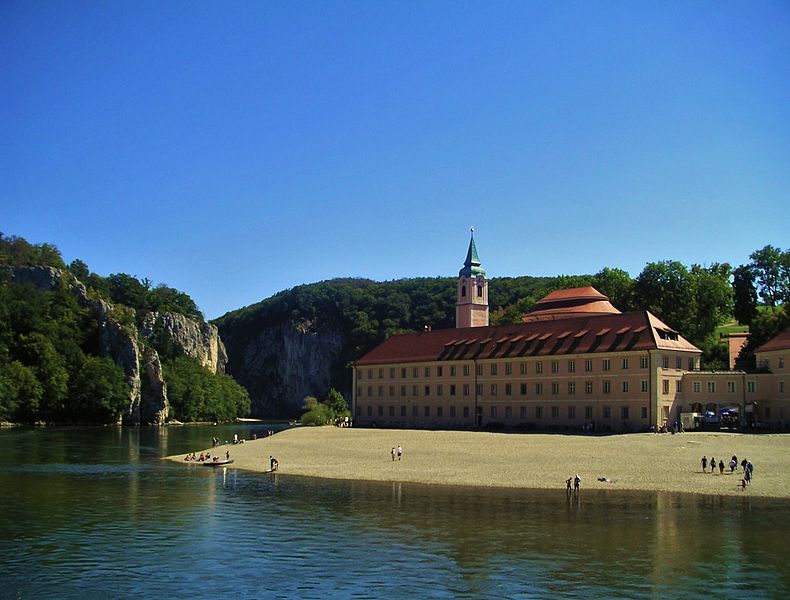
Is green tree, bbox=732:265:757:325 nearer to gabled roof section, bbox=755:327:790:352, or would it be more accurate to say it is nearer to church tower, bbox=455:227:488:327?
church tower, bbox=455:227:488:327

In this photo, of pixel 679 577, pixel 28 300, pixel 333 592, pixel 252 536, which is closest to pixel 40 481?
pixel 252 536

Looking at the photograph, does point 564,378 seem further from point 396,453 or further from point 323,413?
point 323,413

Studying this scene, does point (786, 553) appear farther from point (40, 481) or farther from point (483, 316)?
point (483, 316)

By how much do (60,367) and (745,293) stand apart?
4219 inches

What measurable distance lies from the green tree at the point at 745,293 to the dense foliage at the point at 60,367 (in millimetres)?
101813

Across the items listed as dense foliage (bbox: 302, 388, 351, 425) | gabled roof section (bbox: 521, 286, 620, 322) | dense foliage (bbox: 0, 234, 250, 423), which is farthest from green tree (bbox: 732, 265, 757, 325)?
dense foliage (bbox: 0, 234, 250, 423)

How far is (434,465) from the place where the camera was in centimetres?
5856

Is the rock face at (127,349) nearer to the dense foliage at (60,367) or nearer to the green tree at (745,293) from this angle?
the dense foliage at (60,367)

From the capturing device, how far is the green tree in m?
122

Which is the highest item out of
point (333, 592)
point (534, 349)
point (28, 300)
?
point (28, 300)

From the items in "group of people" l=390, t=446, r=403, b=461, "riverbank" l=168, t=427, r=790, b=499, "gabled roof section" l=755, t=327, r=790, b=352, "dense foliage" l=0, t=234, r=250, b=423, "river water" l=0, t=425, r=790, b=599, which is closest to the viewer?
"river water" l=0, t=425, r=790, b=599

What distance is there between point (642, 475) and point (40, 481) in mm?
36721

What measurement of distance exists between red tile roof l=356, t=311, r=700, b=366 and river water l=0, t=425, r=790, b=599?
35.1 meters

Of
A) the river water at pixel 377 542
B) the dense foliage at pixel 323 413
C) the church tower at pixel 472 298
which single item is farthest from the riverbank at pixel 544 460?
the church tower at pixel 472 298
